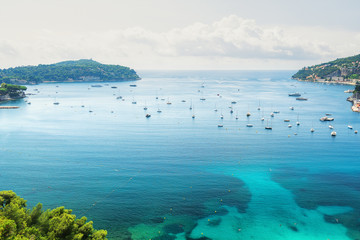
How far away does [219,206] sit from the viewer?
197ft

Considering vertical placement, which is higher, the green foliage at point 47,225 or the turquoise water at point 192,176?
the green foliage at point 47,225

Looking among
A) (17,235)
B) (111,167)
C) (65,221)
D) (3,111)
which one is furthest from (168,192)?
(3,111)

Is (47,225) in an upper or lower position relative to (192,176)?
upper

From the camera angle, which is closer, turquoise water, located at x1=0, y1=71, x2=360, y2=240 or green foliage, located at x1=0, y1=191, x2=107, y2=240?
green foliage, located at x1=0, y1=191, x2=107, y2=240

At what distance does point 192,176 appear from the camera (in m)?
75.0

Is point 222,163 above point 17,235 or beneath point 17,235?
beneath

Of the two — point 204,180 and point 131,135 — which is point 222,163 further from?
point 131,135

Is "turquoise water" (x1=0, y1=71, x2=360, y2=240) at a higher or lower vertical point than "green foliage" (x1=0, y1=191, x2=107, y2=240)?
lower

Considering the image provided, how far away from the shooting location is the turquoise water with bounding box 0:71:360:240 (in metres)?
54.2

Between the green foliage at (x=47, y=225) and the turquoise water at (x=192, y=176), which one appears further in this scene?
the turquoise water at (x=192, y=176)

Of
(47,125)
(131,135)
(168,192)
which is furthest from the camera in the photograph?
(47,125)

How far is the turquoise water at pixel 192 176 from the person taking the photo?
54250 mm

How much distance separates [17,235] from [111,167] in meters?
49.7

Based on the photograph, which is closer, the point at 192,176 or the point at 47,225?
the point at 47,225
